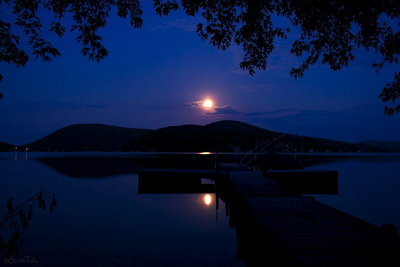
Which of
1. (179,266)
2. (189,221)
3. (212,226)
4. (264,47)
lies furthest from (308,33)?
(189,221)

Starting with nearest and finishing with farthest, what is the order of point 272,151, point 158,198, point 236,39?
point 236,39, point 158,198, point 272,151

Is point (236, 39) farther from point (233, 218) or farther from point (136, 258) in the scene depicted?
point (233, 218)

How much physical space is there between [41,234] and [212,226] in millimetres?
9021

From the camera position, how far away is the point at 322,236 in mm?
7246

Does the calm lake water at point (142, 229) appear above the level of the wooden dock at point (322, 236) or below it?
below

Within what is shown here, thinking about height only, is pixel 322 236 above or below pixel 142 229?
above

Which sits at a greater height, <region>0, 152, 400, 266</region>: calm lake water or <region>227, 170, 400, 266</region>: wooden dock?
<region>227, 170, 400, 266</region>: wooden dock

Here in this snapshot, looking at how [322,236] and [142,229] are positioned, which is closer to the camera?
[322,236]

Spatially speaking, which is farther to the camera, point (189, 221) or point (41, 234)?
point (189, 221)

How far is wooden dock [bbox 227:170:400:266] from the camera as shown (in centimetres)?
570

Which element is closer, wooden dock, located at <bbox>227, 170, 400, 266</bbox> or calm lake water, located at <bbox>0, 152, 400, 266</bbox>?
wooden dock, located at <bbox>227, 170, 400, 266</bbox>

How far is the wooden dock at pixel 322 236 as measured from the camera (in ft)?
18.7

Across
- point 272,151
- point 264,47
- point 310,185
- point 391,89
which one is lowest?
point 310,185

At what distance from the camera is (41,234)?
1516 centimetres
